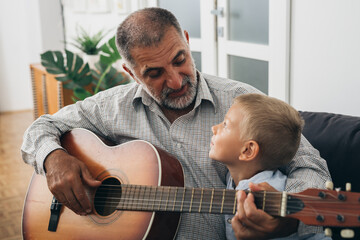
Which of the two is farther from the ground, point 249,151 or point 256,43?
point 256,43

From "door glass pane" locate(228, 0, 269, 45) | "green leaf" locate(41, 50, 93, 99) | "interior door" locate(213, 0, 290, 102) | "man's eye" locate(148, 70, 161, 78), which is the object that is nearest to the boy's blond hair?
"man's eye" locate(148, 70, 161, 78)

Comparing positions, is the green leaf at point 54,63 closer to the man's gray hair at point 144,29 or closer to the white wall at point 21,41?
the man's gray hair at point 144,29

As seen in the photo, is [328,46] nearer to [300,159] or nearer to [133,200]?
[300,159]

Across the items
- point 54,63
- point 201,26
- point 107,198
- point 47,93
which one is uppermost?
point 201,26

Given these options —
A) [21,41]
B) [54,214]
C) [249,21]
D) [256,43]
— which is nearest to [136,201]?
[54,214]

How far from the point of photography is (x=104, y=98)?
5.11 feet

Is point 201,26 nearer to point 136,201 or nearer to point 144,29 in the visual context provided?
point 144,29

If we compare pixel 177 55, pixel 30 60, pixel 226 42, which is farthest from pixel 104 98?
pixel 30 60

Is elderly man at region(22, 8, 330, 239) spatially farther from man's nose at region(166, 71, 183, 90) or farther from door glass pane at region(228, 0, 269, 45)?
door glass pane at region(228, 0, 269, 45)

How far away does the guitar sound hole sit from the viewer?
3.98ft

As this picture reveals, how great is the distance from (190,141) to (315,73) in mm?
759

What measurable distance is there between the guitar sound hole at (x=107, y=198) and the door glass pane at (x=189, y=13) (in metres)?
1.90

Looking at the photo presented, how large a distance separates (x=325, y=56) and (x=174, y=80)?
75 cm

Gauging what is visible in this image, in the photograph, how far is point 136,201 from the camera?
3.80ft
